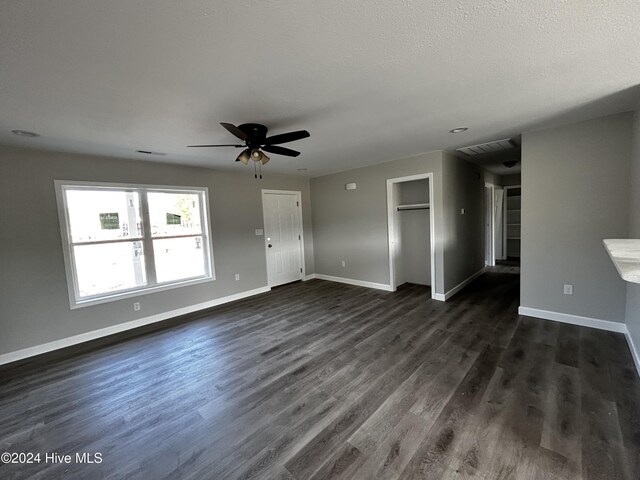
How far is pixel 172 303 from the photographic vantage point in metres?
4.32

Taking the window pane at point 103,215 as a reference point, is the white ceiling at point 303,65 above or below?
→ above

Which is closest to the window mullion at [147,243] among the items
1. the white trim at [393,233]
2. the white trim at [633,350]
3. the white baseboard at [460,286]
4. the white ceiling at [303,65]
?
the white ceiling at [303,65]

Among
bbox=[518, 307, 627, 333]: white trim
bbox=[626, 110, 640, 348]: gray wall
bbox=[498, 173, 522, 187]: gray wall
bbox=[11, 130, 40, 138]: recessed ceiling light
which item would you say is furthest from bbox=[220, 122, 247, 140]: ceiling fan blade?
bbox=[498, 173, 522, 187]: gray wall

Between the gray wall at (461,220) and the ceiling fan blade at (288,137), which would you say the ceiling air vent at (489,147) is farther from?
the ceiling fan blade at (288,137)

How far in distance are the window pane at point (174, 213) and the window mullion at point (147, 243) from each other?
61mm

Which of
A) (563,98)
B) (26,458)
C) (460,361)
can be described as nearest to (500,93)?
(563,98)

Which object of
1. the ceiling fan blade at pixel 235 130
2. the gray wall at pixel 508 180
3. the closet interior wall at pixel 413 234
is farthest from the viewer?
the gray wall at pixel 508 180

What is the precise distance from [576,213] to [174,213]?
563cm

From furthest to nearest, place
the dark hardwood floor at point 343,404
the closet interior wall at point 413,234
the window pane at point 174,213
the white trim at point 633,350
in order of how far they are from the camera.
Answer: the closet interior wall at point 413,234, the window pane at point 174,213, the white trim at point 633,350, the dark hardwood floor at point 343,404

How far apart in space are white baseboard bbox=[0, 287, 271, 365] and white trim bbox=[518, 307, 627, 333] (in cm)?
461

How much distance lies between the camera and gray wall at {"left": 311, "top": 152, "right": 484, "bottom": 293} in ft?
14.4

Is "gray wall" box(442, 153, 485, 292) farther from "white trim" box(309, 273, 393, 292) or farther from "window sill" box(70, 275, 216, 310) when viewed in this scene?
"window sill" box(70, 275, 216, 310)

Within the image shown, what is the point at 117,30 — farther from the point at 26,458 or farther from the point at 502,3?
the point at 26,458

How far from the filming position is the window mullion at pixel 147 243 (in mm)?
4090
